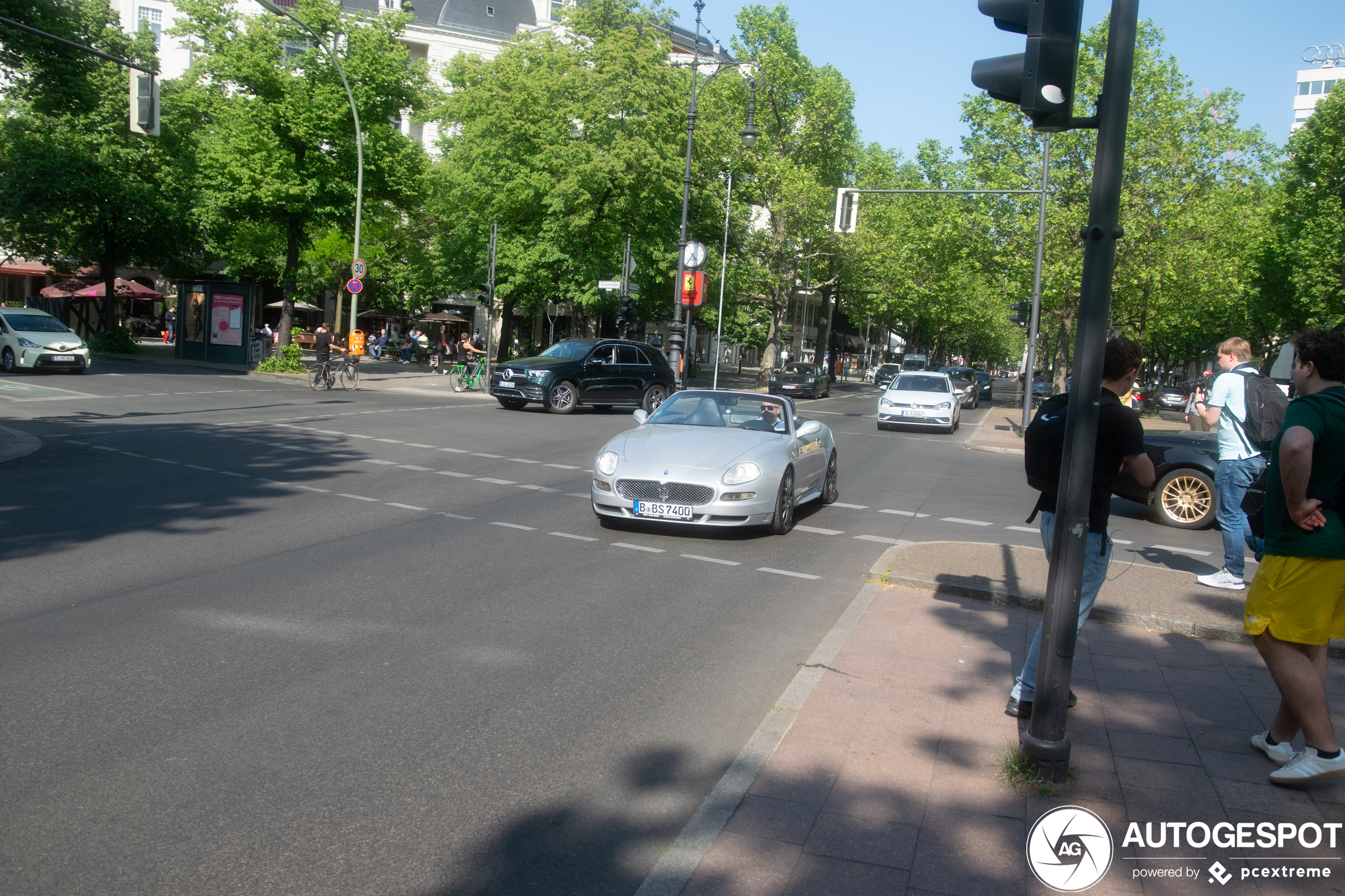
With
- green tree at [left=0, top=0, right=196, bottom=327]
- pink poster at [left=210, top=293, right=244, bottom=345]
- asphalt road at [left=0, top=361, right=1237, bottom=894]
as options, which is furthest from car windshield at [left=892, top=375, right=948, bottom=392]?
green tree at [left=0, top=0, right=196, bottom=327]

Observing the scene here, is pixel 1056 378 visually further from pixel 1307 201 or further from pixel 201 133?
pixel 201 133

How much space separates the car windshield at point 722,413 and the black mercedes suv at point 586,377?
43.4 feet

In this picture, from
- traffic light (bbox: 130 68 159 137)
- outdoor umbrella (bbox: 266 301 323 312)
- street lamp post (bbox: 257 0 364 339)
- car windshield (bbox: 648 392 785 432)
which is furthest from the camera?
outdoor umbrella (bbox: 266 301 323 312)

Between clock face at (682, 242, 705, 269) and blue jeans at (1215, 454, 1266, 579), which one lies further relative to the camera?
clock face at (682, 242, 705, 269)

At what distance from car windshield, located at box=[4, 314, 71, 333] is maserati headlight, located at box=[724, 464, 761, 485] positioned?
24.5 m

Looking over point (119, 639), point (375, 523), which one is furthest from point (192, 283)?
point (119, 639)

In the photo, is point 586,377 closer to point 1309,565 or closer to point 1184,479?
point 1184,479

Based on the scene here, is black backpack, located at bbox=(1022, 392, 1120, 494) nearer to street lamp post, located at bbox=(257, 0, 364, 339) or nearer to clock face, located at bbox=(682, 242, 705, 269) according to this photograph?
clock face, located at bbox=(682, 242, 705, 269)

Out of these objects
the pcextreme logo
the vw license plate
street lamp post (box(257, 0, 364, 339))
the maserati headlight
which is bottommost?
the pcextreme logo

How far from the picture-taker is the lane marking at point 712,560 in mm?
8195

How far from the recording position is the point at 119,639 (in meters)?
5.37

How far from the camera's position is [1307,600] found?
4.00 metres

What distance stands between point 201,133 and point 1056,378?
115ft

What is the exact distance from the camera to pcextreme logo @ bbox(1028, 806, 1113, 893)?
3.25 metres
